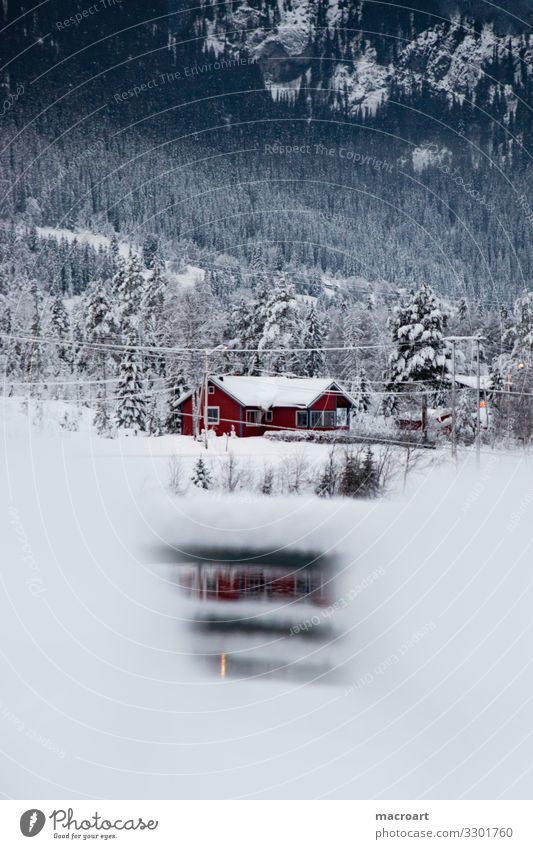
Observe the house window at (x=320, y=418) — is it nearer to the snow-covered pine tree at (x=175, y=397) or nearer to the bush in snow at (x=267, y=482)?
the bush in snow at (x=267, y=482)

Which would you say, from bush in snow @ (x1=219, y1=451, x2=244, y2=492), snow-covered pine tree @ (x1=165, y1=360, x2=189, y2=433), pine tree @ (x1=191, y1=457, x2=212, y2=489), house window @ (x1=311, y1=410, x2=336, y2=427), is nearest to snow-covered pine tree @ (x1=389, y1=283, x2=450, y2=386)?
house window @ (x1=311, y1=410, x2=336, y2=427)

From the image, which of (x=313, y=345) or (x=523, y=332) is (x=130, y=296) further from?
(x=523, y=332)

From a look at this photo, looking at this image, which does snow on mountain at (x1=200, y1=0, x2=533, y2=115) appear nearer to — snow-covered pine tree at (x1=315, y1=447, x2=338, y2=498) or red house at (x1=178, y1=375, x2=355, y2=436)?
red house at (x1=178, y1=375, x2=355, y2=436)

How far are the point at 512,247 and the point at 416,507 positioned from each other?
22.1 metres

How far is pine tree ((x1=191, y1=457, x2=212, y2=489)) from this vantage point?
2578 centimetres

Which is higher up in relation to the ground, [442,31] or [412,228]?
[442,31]

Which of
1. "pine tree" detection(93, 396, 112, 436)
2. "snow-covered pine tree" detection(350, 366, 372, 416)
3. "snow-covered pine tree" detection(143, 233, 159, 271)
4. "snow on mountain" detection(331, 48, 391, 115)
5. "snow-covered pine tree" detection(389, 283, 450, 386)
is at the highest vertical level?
"snow on mountain" detection(331, 48, 391, 115)

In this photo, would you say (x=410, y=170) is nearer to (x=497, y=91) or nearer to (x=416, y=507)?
(x=416, y=507)

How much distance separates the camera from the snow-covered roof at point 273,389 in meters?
28.2

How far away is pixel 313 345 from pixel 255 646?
67.3 feet

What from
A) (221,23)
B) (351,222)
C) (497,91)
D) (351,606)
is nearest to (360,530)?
(351,606)

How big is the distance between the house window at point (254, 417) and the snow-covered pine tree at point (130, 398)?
4366 mm

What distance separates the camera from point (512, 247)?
42.1 m

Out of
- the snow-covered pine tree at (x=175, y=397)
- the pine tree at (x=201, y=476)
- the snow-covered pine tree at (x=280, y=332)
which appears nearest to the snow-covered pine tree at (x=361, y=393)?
the snow-covered pine tree at (x=280, y=332)
